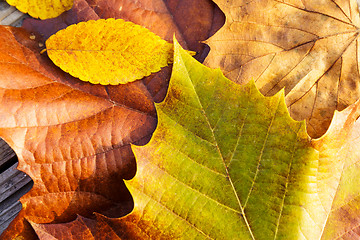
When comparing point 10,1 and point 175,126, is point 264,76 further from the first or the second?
point 10,1

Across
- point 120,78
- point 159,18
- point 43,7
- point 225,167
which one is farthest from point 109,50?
point 225,167

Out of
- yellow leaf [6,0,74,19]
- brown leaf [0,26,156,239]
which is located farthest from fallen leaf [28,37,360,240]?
yellow leaf [6,0,74,19]

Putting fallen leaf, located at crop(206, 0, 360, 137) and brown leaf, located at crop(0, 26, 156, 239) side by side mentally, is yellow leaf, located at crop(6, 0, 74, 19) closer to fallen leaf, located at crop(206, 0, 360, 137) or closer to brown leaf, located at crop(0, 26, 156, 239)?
brown leaf, located at crop(0, 26, 156, 239)

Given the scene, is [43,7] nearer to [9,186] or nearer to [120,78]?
[120,78]

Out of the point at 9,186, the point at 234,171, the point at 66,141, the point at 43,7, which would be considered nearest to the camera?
the point at 234,171

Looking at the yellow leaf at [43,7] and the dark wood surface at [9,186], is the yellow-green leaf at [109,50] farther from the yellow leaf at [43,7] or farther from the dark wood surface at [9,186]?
the dark wood surface at [9,186]

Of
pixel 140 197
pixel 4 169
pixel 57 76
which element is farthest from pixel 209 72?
pixel 4 169
